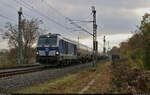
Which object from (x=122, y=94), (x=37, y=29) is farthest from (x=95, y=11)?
(x=122, y=94)

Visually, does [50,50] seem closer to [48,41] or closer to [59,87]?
[48,41]

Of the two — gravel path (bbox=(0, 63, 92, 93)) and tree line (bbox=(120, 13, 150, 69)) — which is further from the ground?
tree line (bbox=(120, 13, 150, 69))

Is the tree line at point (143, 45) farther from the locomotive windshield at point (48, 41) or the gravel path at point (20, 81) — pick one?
the gravel path at point (20, 81)

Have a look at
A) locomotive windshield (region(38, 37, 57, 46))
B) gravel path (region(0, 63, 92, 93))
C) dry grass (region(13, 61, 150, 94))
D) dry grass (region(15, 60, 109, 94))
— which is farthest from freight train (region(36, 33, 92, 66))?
dry grass (region(15, 60, 109, 94))

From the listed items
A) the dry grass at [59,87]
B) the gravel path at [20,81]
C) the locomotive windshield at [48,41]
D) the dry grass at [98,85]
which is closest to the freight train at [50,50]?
the locomotive windshield at [48,41]

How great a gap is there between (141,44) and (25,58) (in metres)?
22.6

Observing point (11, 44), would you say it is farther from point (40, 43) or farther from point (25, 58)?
point (40, 43)

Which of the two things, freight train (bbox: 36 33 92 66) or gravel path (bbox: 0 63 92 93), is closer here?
gravel path (bbox: 0 63 92 93)

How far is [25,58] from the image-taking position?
4316 cm

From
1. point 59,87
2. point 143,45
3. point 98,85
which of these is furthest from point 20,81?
point 143,45

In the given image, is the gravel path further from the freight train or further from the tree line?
the tree line

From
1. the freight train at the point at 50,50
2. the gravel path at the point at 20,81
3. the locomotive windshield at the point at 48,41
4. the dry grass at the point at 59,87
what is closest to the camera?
the dry grass at the point at 59,87

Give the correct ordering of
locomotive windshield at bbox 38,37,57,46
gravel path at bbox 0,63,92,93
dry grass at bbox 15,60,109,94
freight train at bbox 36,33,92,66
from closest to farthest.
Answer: dry grass at bbox 15,60,109,94, gravel path at bbox 0,63,92,93, freight train at bbox 36,33,92,66, locomotive windshield at bbox 38,37,57,46

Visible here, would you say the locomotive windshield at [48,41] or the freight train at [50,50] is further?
the locomotive windshield at [48,41]
